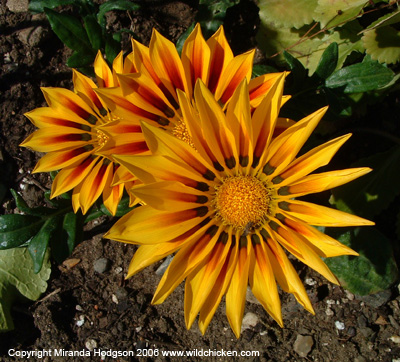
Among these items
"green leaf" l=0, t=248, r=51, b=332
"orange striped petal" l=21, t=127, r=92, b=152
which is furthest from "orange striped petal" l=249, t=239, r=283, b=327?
"green leaf" l=0, t=248, r=51, b=332

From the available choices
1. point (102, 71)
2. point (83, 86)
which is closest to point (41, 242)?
point (83, 86)

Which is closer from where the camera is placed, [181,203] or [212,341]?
[181,203]

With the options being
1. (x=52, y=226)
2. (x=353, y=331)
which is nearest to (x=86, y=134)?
(x=52, y=226)

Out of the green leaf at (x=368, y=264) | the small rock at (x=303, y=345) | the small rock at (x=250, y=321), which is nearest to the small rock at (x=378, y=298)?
the green leaf at (x=368, y=264)

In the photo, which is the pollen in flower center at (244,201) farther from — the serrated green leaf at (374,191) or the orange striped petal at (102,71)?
the serrated green leaf at (374,191)

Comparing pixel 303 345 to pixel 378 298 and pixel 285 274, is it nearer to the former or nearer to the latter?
pixel 378 298

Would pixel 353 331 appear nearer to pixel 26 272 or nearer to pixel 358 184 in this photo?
pixel 358 184
